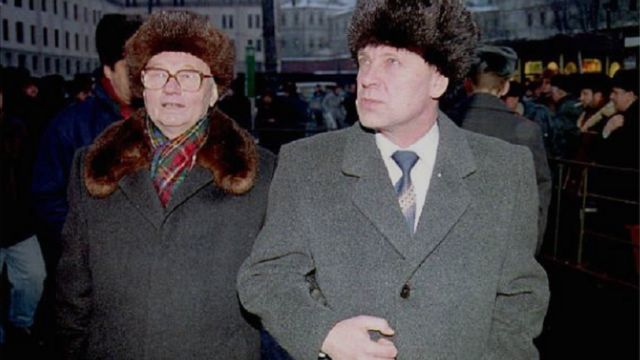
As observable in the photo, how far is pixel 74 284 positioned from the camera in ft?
9.29

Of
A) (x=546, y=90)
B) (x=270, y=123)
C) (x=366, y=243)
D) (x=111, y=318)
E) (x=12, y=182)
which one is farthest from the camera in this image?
(x=270, y=123)

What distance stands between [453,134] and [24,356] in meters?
4.30

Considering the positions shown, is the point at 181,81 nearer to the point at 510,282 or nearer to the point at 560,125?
the point at 510,282

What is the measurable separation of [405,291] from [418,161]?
0.43 metres

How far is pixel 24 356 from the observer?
5.66 meters

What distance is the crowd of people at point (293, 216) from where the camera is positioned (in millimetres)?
2264

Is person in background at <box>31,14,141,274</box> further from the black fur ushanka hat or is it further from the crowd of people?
the black fur ushanka hat

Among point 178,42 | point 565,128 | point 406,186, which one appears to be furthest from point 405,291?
point 565,128

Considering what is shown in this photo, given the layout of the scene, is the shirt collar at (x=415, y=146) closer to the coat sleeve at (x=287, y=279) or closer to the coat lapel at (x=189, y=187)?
Answer: the coat sleeve at (x=287, y=279)

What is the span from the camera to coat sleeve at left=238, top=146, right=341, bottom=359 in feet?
7.25

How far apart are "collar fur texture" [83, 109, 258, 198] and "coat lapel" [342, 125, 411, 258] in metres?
0.57

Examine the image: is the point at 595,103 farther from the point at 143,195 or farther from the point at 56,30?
the point at 56,30

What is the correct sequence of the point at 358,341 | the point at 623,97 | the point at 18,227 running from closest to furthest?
1. the point at 358,341
2. the point at 18,227
3. the point at 623,97

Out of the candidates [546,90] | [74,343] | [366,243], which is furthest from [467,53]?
[546,90]
